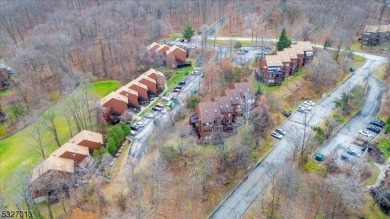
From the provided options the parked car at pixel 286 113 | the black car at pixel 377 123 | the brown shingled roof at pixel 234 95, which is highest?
the brown shingled roof at pixel 234 95

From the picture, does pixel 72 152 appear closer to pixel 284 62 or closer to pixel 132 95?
pixel 132 95

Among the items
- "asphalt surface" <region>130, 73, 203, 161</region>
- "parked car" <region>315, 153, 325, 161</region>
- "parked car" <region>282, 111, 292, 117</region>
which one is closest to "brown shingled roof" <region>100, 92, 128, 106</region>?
"asphalt surface" <region>130, 73, 203, 161</region>

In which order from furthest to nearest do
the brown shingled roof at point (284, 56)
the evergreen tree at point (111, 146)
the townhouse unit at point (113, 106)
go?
the brown shingled roof at point (284, 56) < the townhouse unit at point (113, 106) < the evergreen tree at point (111, 146)

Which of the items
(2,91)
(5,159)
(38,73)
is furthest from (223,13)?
(5,159)

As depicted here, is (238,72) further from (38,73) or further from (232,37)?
(38,73)

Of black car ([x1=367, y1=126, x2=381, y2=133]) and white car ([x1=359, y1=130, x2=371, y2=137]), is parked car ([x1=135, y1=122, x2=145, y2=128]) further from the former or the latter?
black car ([x1=367, y1=126, x2=381, y2=133])

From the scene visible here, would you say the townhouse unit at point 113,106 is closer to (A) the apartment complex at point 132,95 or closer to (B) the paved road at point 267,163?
(A) the apartment complex at point 132,95

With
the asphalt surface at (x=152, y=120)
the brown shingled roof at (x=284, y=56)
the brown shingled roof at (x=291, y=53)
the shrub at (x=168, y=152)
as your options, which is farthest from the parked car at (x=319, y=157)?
the brown shingled roof at (x=291, y=53)
